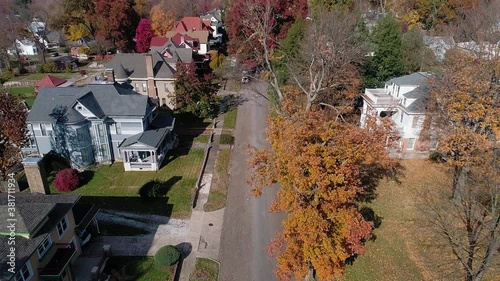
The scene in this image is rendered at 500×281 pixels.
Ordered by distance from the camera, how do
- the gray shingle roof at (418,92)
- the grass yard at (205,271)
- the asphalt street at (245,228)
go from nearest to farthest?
1. the grass yard at (205,271)
2. the asphalt street at (245,228)
3. the gray shingle roof at (418,92)

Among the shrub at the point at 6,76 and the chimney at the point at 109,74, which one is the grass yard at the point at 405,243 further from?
the shrub at the point at 6,76

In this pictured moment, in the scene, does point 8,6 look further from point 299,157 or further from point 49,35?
point 299,157

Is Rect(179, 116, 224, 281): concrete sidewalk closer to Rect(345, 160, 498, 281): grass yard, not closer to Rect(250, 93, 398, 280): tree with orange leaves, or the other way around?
Rect(250, 93, 398, 280): tree with orange leaves

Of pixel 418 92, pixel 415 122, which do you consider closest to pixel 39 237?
pixel 415 122

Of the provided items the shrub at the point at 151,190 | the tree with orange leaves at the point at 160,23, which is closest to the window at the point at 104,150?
the shrub at the point at 151,190

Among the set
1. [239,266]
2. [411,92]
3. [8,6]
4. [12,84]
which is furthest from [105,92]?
[8,6]

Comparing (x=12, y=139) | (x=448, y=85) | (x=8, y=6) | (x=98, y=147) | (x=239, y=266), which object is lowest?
(x=239, y=266)

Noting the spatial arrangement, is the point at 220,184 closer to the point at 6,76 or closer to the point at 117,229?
the point at 117,229
